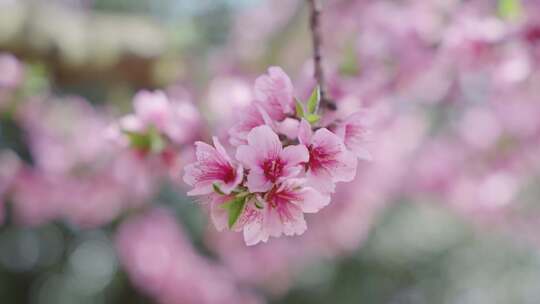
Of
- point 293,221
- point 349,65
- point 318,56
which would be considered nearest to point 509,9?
point 349,65

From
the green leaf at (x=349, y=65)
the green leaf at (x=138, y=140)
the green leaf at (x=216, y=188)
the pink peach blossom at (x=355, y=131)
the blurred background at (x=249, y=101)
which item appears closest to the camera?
the green leaf at (x=216, y=188)

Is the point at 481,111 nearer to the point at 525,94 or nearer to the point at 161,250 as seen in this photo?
the point at 525,94

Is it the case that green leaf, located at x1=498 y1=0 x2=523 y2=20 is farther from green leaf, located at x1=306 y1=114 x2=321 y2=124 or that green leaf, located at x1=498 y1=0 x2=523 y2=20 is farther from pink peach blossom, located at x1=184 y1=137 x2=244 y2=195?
pink peach blossom, located at x1=184 y1=137 x2=244 y2=195

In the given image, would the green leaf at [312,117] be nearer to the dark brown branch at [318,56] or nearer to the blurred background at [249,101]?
the dark brown branch at [318,56]

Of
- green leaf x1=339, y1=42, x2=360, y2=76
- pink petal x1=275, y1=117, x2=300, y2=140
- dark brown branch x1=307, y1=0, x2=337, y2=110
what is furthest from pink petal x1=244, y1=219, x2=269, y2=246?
green leaf x1=339, y1=42, x2=360, y2=76

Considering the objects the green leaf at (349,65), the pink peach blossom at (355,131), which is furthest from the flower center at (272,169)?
the green leaf at (349,65)

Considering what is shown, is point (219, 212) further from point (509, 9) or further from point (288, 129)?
point (509, 9)

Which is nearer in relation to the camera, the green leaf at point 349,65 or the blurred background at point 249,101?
the green leaf at point 349,65
